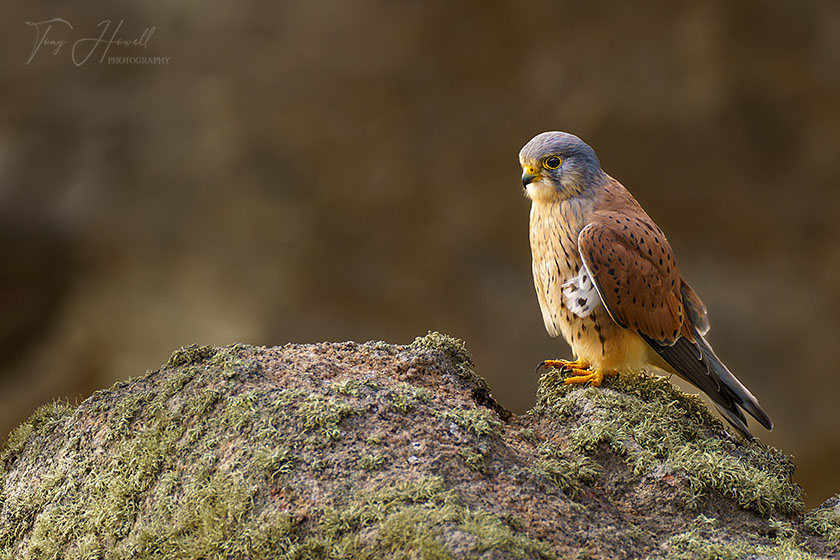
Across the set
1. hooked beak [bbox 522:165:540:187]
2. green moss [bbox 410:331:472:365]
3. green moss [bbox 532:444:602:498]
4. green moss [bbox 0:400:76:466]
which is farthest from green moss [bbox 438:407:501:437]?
green moss [bbox 0:400:76:466]

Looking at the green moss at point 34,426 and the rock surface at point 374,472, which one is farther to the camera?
the green moss at point 34,426

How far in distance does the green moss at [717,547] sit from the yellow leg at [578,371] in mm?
588

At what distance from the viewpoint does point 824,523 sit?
1726 mm

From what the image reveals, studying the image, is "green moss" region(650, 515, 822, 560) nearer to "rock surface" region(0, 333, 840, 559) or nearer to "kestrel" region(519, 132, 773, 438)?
"rock surface" region(0, 333, 840, 559)

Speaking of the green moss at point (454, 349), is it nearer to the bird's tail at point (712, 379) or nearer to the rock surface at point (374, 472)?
the rock surface at point (374, 472)

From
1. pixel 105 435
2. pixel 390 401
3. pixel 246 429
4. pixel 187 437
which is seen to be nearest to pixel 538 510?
pixel 390 401

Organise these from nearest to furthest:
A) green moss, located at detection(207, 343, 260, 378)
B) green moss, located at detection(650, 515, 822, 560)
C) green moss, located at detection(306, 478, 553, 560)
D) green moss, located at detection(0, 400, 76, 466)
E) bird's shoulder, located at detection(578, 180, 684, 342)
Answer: green moss, located at detection(306, 478, 553, 560)
green moss, located at detection(650, 515, 822, 560)
green moss, located at detection(207, 343, 260, 378)
green moss, located at detection(0, 400, 76, 466)
bird's shoulder, located at detection(578, 180, 684, 342)

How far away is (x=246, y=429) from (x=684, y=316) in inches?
50.7

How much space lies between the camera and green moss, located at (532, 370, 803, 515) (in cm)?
172

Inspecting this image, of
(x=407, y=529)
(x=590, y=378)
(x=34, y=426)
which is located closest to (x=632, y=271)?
(x=590, y=378)

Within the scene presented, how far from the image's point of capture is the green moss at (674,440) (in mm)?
1723

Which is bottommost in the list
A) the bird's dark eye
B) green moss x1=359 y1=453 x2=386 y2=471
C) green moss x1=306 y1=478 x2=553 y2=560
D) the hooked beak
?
green moss x1=306 y1=478 x2=553 y2=560

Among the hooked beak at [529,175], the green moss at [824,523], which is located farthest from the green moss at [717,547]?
the hooked beak at [529,175]

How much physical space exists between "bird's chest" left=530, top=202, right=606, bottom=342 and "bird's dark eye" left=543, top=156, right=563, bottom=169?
0.11 metres
